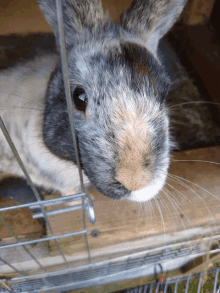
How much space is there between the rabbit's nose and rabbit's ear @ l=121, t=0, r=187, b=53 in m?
0.65

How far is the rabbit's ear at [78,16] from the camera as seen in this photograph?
0.86 m

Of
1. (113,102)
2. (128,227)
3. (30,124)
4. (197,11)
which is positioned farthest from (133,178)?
(197,11)

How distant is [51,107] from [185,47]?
1.33 meters

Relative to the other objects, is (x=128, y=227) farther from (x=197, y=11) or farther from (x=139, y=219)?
(x=197, y=11)

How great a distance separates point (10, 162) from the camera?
1.23m

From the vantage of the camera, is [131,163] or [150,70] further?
[150,70]

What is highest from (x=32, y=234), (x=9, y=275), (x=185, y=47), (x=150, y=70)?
(x=185, y=47)

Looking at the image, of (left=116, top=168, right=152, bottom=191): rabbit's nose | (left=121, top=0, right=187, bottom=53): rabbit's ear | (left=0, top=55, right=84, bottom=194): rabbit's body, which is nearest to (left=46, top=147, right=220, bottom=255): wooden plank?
(left=0, top=55, right=84, bottom=194): rabbit's body

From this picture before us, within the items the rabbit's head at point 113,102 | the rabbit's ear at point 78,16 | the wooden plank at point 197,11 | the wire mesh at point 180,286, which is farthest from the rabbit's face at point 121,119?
the wooden plank at point 197,11

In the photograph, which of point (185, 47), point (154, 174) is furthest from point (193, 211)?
point (185, 47)

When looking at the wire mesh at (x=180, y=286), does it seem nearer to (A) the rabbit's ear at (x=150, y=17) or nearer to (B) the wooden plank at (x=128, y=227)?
(B) the wooden plank at (x=128, y=227)

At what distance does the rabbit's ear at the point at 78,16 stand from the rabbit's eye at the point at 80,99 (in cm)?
26

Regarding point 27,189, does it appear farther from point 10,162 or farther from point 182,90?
point 182,90

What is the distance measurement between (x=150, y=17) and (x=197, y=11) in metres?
0.94
